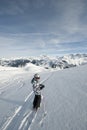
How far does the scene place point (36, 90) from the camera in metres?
9.80

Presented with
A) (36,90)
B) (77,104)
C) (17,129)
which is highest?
(36,90)

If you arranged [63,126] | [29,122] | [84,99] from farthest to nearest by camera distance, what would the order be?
[84,99], [29,122], [63,126]

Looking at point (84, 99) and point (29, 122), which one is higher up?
point (84, 99)

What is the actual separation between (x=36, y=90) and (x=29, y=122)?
2463mm

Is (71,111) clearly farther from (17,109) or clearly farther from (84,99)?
(17,109)

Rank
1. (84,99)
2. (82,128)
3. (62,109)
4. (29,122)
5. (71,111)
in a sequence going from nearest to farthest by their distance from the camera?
(82,128) < (29,122) < (71,111) < (62,109) < (84,99)

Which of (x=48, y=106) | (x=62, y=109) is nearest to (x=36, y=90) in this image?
(x=48, y=106)

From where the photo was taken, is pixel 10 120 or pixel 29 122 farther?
pixel 10 120

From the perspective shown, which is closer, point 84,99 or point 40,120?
point 40,120

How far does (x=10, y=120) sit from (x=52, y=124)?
7.78 ft

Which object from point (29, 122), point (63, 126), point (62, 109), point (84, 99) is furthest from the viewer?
point (84, 99)

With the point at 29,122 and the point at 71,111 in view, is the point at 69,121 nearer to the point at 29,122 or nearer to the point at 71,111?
the point at 71,111

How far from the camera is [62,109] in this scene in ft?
28.7

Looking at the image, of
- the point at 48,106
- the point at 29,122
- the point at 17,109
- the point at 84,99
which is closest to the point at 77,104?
the point at 84,99
